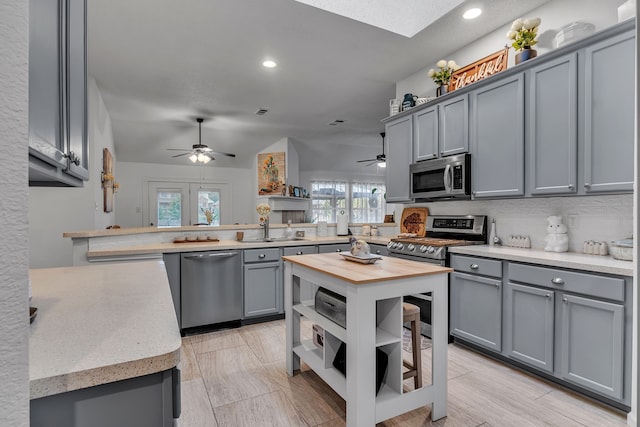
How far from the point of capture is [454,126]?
3.14m

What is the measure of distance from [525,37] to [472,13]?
48 centimetres

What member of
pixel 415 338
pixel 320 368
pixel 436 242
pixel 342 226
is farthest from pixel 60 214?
pixel 436 242

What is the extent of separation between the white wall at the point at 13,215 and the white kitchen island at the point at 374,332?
4.35ft

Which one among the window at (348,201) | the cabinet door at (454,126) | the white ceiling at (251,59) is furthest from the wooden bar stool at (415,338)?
the window at (348,201)

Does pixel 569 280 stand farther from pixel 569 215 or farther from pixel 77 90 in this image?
pixel 77 90

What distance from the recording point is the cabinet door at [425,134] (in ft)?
11.0

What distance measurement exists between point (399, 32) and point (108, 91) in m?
3.83

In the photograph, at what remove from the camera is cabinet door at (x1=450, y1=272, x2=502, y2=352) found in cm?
254

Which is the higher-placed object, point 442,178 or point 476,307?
point 442,178

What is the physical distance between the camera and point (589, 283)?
200cm

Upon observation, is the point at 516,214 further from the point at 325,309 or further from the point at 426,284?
the point at 325,309

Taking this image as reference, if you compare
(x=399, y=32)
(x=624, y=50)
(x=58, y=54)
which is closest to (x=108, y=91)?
(x=399, y=32)

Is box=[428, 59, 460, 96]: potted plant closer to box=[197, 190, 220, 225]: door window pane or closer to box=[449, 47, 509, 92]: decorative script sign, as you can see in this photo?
box=[449, 47, 509, 92]: decorative script sign

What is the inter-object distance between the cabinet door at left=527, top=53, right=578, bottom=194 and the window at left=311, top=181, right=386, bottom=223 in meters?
6.11
